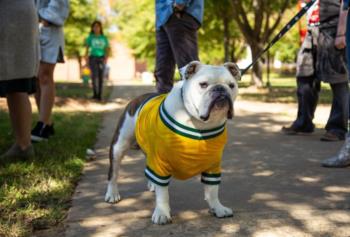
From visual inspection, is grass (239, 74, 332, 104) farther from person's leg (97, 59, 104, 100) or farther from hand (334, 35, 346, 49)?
hand (334, 35, 346, 49)

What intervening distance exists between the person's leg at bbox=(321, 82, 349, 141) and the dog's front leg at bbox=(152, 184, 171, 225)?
3375 mm

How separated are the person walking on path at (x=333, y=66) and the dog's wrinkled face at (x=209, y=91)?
3.23 m

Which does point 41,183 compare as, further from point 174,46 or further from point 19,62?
point 174,46

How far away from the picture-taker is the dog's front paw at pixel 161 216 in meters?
2.96

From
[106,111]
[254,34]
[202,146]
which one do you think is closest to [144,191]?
[202,146]

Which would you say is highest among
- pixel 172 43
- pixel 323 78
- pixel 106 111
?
pixel 172 43

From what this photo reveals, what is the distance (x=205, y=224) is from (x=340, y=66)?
3623 mm

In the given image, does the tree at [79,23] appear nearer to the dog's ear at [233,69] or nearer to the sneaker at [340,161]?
the sneaker at [340,161]

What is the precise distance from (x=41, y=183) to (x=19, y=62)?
1.27 meters

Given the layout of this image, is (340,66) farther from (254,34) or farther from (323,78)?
(254,34)

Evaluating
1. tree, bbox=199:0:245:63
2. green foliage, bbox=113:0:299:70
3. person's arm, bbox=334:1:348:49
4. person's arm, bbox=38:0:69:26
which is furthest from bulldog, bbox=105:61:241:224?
tree, bbox=199:0:245:63

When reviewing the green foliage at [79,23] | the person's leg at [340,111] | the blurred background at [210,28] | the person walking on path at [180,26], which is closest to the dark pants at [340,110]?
the person's leg at [340,111]

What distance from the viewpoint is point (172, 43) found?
4.86 meters

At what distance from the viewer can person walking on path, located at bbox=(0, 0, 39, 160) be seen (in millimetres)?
4387
